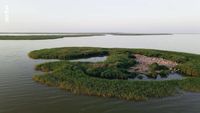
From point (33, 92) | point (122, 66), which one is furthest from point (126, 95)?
point (122, 66)

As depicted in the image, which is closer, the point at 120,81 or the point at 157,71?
the point at 120,81

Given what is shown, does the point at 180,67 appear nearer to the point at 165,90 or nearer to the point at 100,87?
the point at 165,90

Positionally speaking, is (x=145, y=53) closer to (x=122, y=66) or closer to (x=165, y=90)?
(x=122, y=66)

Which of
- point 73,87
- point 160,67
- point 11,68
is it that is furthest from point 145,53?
point 73,87

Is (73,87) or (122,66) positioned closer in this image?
(73,87)

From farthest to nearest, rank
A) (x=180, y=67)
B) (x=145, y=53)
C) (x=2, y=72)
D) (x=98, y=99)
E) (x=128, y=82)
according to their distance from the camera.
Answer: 1. (x=145, y=53)
2. (x=180, y=67)
3. (x=2, y=72)
4. (x=128, y=82)
5. (x=98, y=99)

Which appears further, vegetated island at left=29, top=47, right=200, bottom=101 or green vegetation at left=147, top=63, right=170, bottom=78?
green vegetation at left=147, top=63, right=170, bottom=78

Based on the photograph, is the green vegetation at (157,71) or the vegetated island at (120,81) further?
the green vegetation at (157,71)

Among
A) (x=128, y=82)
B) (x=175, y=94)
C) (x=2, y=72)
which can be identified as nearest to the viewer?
(x=175, y=94)

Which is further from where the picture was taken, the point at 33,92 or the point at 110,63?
the point at 110,63
